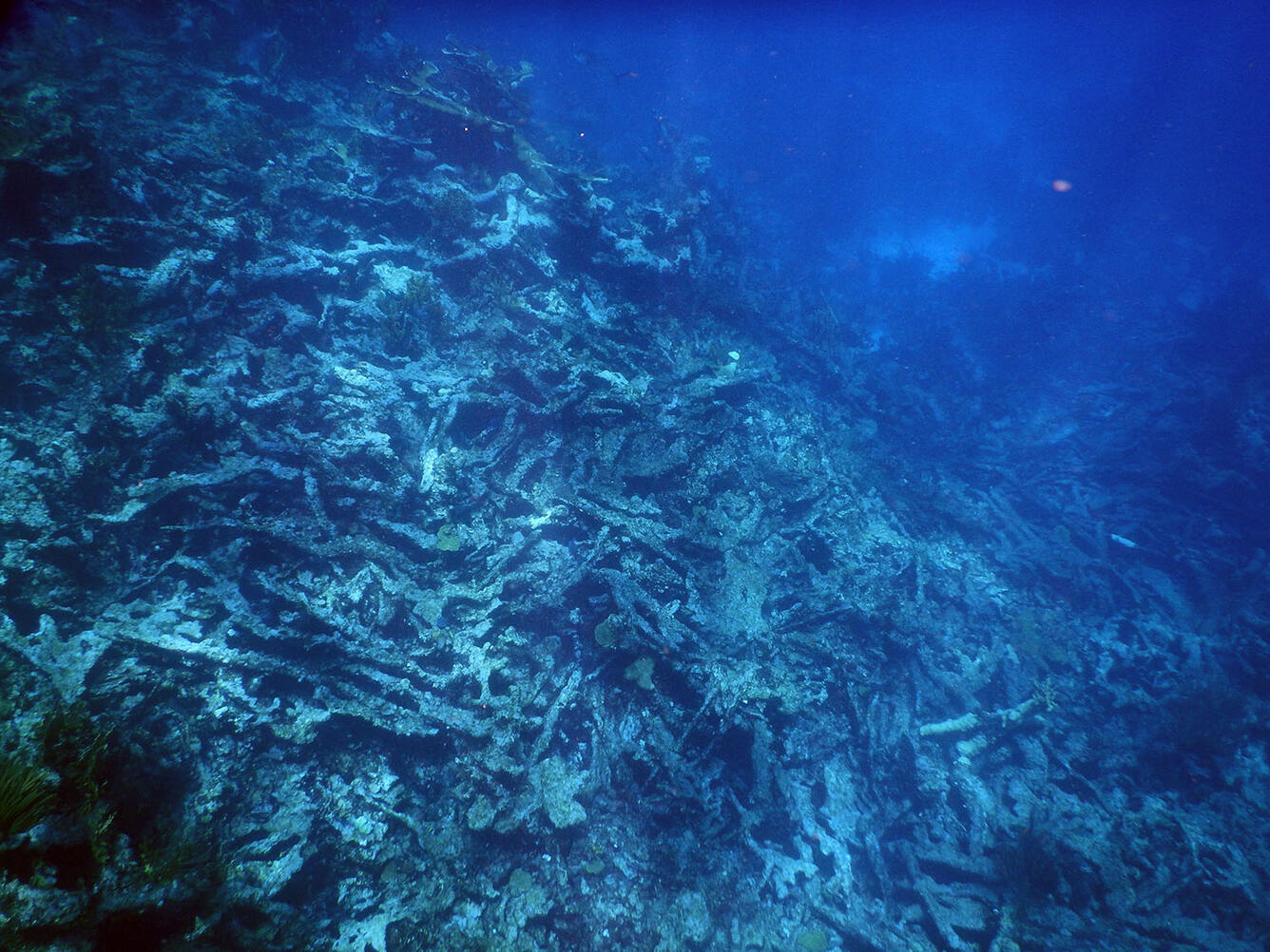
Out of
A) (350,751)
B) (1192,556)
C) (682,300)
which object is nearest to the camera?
(350,751)

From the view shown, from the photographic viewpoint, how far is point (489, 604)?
5676 millimetres

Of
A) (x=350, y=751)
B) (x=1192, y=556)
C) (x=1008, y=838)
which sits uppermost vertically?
(x=350, y=751)

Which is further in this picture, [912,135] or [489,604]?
[912,135]

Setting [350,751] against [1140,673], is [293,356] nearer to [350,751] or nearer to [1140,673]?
[350,751]

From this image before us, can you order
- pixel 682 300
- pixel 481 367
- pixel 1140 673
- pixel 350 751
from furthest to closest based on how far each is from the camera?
pixel 682 300, pixel 1140 673, pixel 481 367, pixel 350 751

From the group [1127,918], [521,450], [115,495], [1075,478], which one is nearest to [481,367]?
[521,450]

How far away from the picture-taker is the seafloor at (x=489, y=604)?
4.11 m

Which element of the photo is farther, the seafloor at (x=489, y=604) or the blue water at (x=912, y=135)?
the blue water at (x=912, y=135)

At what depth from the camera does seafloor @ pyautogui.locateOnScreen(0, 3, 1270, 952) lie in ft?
13.5

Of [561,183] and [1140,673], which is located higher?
[561,183]

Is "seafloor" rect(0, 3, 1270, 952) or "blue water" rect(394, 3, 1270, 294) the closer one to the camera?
"seafloor" rect(0, 3, 1270, 952)

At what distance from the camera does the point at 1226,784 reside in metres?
6.94

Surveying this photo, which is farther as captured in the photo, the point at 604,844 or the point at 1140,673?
the point at 1140,673

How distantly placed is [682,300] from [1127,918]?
11972 mm
